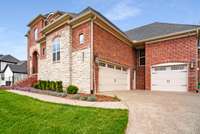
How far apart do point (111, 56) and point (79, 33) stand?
10.8 ft

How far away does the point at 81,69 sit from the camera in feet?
39.9

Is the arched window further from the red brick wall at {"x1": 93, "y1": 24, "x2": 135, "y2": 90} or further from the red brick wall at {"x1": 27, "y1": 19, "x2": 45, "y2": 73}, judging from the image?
the red brick wall at {"x1": 27, "y1": 19, "x2": 45, "y2": 73}

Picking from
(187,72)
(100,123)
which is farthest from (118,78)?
(100,123)

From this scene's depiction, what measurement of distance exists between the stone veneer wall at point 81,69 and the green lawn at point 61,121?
201 inches

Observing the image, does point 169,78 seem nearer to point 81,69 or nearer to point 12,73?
point 81,69

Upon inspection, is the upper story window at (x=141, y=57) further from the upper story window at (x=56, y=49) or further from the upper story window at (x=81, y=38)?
the upper story window at (x=56, y=49)

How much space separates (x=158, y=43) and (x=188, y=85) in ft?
15.1

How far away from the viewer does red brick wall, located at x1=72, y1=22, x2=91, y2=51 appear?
11922 mm

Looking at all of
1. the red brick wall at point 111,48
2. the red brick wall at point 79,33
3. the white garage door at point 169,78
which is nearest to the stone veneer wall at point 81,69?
the red brick wall at point 79,33

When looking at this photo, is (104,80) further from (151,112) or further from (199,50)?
(199,50)

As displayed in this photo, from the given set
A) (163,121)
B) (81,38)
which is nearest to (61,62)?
(81,38)

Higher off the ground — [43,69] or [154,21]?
[154,21]

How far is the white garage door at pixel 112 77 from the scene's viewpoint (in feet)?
42.1

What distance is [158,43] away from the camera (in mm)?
16078
